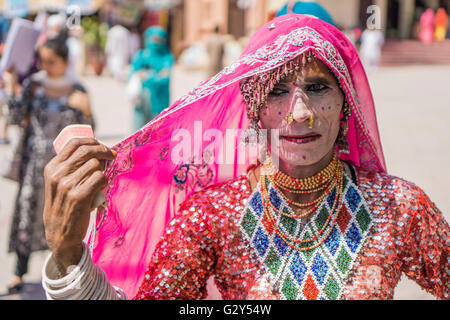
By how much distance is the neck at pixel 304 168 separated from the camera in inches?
73.6

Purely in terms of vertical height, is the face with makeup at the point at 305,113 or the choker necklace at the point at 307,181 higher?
the face with makeup at the point at 305,113

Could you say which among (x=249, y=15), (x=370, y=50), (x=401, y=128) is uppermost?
(x=249, y=15)

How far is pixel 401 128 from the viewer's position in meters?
10.6

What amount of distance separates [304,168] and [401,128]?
30.1 ft

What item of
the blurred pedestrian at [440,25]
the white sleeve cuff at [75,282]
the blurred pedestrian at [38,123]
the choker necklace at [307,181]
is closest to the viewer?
the white sleeve cuff at [75,282]

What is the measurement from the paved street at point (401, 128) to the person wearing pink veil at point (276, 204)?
1.98 metres

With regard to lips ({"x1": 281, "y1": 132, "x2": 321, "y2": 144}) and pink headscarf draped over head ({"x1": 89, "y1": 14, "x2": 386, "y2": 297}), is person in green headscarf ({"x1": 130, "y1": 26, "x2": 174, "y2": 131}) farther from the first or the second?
lips ({"x1": 281, "y1": 132, "x2": 321, "y2": 144})

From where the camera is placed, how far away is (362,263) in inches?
69.0

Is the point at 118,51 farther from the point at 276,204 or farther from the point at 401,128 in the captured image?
the point at 276,204

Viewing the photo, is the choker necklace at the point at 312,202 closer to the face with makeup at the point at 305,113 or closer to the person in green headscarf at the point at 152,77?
the face with makeup at the point at 305,113

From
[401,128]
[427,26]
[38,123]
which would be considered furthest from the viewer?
[427,26]

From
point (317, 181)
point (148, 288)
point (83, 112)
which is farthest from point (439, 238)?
point (83, 112)

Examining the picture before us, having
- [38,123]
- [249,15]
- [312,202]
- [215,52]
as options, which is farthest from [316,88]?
[249,15]

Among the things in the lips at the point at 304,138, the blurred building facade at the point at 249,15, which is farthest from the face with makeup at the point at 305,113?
the blurred building facade at the point at 249,15
